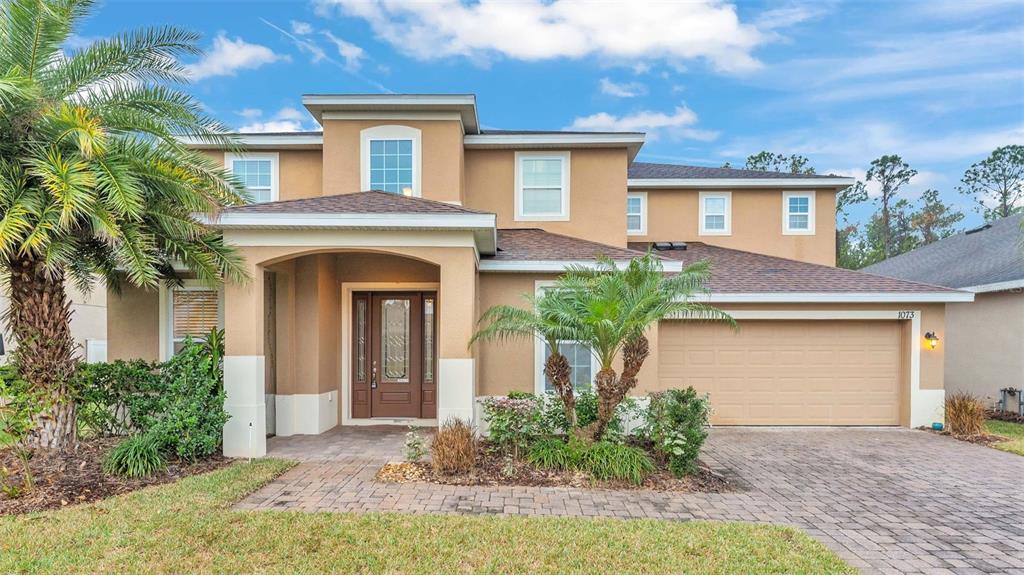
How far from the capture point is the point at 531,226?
11.4 m

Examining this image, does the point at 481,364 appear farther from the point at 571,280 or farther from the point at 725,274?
the point at 725,274

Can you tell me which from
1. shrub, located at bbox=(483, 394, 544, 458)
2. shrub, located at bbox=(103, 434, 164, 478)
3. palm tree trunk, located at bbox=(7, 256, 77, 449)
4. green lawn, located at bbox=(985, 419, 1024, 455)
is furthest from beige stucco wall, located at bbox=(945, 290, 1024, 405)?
palm tree trunk, located at bbox=(7, 256, 77, 449)

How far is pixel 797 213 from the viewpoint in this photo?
1373 cm

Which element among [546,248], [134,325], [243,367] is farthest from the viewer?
[546,248]

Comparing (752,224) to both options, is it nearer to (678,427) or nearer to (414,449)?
(678,427)

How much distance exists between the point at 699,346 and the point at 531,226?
4.46m

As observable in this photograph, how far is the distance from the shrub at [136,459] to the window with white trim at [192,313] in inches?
111

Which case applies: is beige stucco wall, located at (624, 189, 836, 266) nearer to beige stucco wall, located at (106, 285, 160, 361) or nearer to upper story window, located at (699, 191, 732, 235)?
upper story window, located at (699, 191, 732, 235)

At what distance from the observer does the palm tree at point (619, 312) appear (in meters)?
6.36

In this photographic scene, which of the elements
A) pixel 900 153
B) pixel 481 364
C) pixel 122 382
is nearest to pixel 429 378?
pixel 481 364

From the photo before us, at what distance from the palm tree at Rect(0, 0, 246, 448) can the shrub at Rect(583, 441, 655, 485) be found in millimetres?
5585

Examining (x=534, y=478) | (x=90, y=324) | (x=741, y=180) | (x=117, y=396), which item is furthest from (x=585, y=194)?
(x=90, y=324)

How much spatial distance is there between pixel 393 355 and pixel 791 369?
8.19 m

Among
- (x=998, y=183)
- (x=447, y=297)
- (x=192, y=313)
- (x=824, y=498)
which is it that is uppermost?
(x=998, y=183)
